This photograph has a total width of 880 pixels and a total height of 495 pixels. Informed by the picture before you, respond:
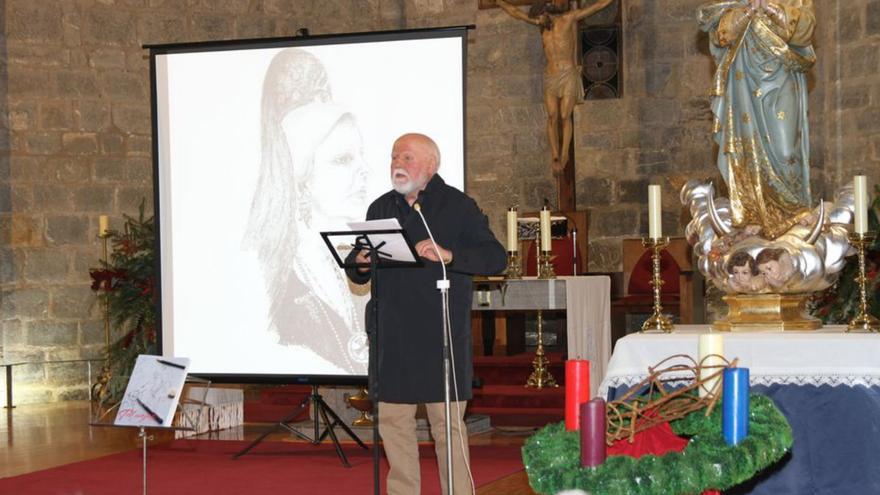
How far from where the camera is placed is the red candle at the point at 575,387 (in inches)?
89.6

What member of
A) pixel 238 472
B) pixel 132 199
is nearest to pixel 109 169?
pixel 132 199

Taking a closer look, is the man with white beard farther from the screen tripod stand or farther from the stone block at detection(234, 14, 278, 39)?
the stone block at detection(234, 14, 278, 39)

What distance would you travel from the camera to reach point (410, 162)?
15.0ft

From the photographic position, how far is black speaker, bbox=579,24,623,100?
39.1ft

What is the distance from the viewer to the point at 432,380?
4.50 m

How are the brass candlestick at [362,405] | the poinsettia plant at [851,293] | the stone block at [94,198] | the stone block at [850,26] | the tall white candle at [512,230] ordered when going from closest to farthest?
the poinsettia plant at [851,293]
the tall white candle at [512,230]
the brass candlestick at [362,405]
the stone block at [850,26]
the stone block at [94,198]

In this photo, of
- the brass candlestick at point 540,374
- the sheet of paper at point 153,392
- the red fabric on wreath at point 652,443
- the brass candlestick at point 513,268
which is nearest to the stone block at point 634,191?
the brass candlestick at point 540,374

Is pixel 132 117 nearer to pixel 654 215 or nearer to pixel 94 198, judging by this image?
pixel 94 198

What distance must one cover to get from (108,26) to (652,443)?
976 cm

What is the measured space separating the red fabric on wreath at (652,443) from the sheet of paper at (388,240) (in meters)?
1.60

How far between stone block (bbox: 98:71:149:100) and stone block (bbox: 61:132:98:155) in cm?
44

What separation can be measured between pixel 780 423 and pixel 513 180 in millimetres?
10062

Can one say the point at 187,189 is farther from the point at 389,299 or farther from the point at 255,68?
the point at 389,299

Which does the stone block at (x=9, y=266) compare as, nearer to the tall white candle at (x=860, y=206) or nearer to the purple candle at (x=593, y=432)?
the tall white candle at (x=860, y=206)
